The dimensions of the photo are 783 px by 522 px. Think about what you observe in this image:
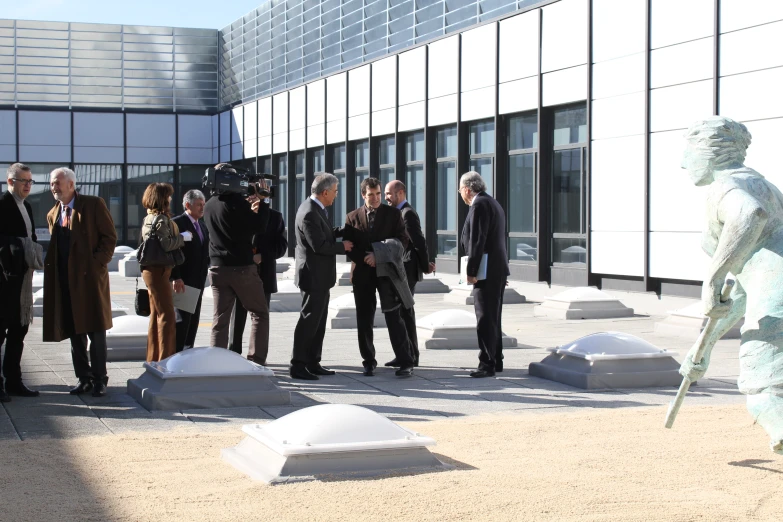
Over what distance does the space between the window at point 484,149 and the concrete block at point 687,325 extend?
1014cm

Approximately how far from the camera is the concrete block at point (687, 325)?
1330cm

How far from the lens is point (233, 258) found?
9.60 m

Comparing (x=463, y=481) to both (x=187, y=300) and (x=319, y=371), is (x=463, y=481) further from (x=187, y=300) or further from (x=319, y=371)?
(x=187, y=300)

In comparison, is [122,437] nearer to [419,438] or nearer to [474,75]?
[419,438]

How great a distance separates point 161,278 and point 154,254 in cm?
27

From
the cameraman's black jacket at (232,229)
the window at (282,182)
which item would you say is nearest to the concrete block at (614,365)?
the cameraman's black jacket at (232,229)

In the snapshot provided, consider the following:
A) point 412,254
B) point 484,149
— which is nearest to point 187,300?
point 412,254

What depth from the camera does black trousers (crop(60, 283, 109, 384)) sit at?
8.43m

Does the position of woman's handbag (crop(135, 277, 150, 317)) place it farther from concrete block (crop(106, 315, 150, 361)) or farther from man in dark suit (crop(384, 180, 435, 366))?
man in dark suit (crop(384, 180, 435, 366))

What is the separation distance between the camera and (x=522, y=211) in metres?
23.3

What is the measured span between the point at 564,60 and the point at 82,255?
14.5m

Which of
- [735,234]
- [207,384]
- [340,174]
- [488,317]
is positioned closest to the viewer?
[735,234]

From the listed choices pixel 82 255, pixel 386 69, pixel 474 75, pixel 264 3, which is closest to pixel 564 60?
pixel 474 75

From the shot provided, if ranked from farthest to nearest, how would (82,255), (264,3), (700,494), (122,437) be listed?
1. (264,3)
2. (82,255)
3. (122,437)
4. (700,494)
